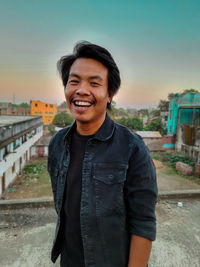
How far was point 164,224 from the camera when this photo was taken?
255cm

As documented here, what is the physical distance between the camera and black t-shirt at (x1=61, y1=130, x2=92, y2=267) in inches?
46.7

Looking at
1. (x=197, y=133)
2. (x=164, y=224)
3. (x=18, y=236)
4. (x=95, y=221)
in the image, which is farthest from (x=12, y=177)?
(x=197, y=133)

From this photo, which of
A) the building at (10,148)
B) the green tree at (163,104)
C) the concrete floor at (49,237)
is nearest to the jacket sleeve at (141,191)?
the concrete floor at (49,237)

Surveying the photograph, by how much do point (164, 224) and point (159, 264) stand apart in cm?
71

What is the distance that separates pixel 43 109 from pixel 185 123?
3120 centimetres

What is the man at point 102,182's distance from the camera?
107 centimetres

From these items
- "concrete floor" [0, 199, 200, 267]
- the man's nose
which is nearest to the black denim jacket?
the man's nose

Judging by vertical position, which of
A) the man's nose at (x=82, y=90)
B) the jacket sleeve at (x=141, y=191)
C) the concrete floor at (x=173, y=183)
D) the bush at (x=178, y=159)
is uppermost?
the man's nose at (x=82, y=90)

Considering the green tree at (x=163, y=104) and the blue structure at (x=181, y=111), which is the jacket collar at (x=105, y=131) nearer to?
the blue structure at (x=181, y=111)

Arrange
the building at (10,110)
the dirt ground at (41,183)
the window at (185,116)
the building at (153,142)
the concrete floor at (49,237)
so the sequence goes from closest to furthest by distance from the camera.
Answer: the concrete floor at (49,237), the dirt ground at (41,183), the window at (185,116), the building at (153,142), the building at (10,110)

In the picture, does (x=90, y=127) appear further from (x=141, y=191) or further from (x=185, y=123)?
(x=185, y=123)

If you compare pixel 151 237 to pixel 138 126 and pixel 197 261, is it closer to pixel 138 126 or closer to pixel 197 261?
pixel 197 261

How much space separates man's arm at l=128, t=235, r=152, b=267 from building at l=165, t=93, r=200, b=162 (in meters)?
14.8

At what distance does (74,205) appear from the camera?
46.7 inches
